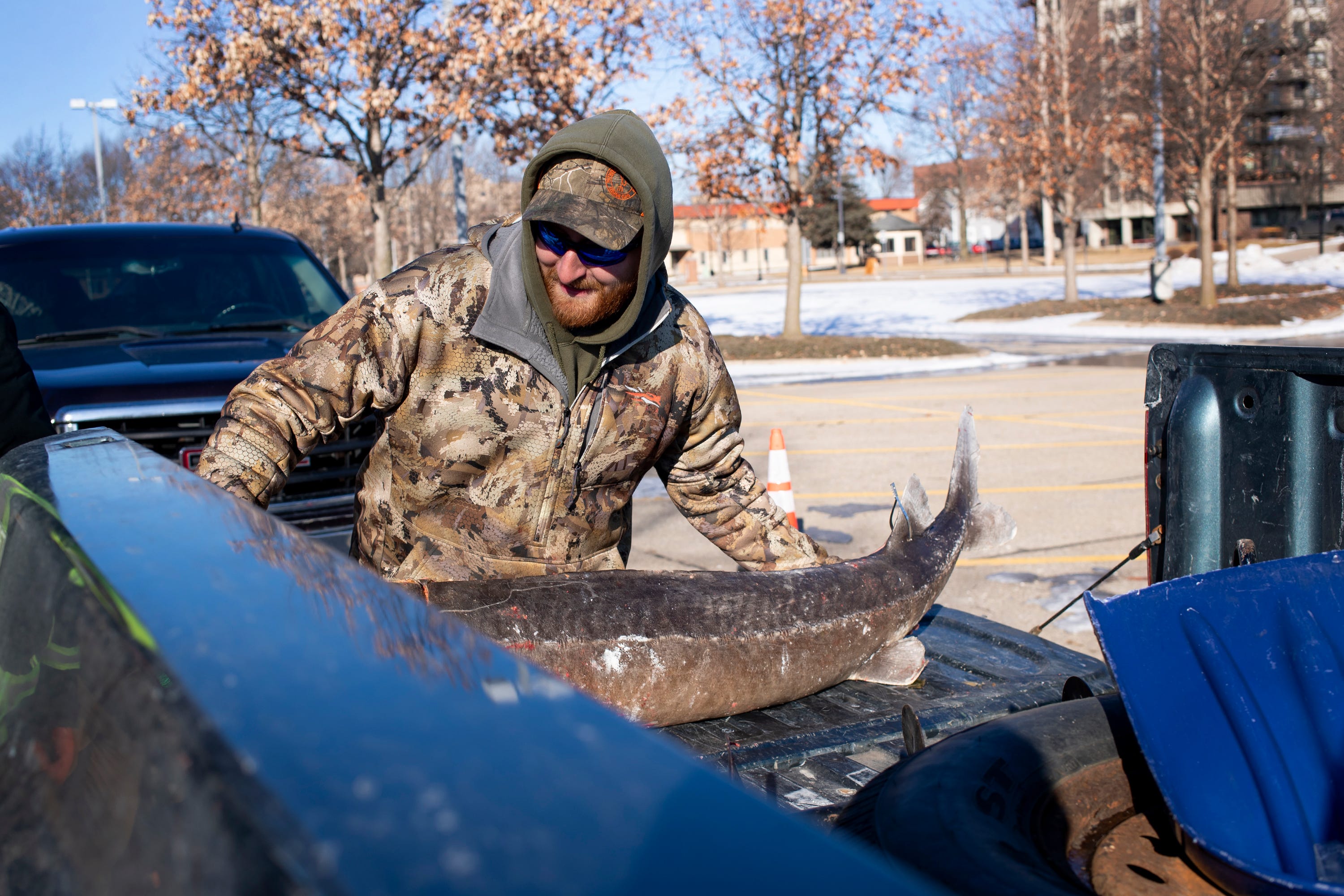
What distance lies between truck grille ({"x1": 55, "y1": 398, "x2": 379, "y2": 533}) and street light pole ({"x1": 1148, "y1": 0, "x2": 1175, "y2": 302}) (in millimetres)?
22906

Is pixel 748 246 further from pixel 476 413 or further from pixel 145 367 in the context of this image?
pixel 476 413

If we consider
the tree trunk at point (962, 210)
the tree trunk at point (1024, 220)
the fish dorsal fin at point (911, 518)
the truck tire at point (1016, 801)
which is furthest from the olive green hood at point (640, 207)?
the tree trunk at point (962, 210)

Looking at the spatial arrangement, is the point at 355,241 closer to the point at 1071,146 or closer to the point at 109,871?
the point at 1071,146

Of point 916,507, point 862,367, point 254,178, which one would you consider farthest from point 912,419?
point 254,178

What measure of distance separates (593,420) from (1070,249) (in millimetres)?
28604

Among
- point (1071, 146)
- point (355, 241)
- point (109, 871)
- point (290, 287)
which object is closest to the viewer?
point (109, 871)

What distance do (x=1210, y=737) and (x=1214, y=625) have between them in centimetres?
22

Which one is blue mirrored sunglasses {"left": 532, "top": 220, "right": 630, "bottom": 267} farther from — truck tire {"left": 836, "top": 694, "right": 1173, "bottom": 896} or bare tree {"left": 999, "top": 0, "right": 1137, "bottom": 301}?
bare tree {"left": 999, "top": 0, "right": 1137, "bottom": 301}

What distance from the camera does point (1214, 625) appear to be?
211cm

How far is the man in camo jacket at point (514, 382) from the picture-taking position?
296cm

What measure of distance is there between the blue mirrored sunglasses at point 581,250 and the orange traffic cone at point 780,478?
3.68 m

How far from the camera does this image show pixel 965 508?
3.76 metres

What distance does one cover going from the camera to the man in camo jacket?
2.96 metres

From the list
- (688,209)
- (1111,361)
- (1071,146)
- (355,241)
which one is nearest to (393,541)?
(1111,361)
